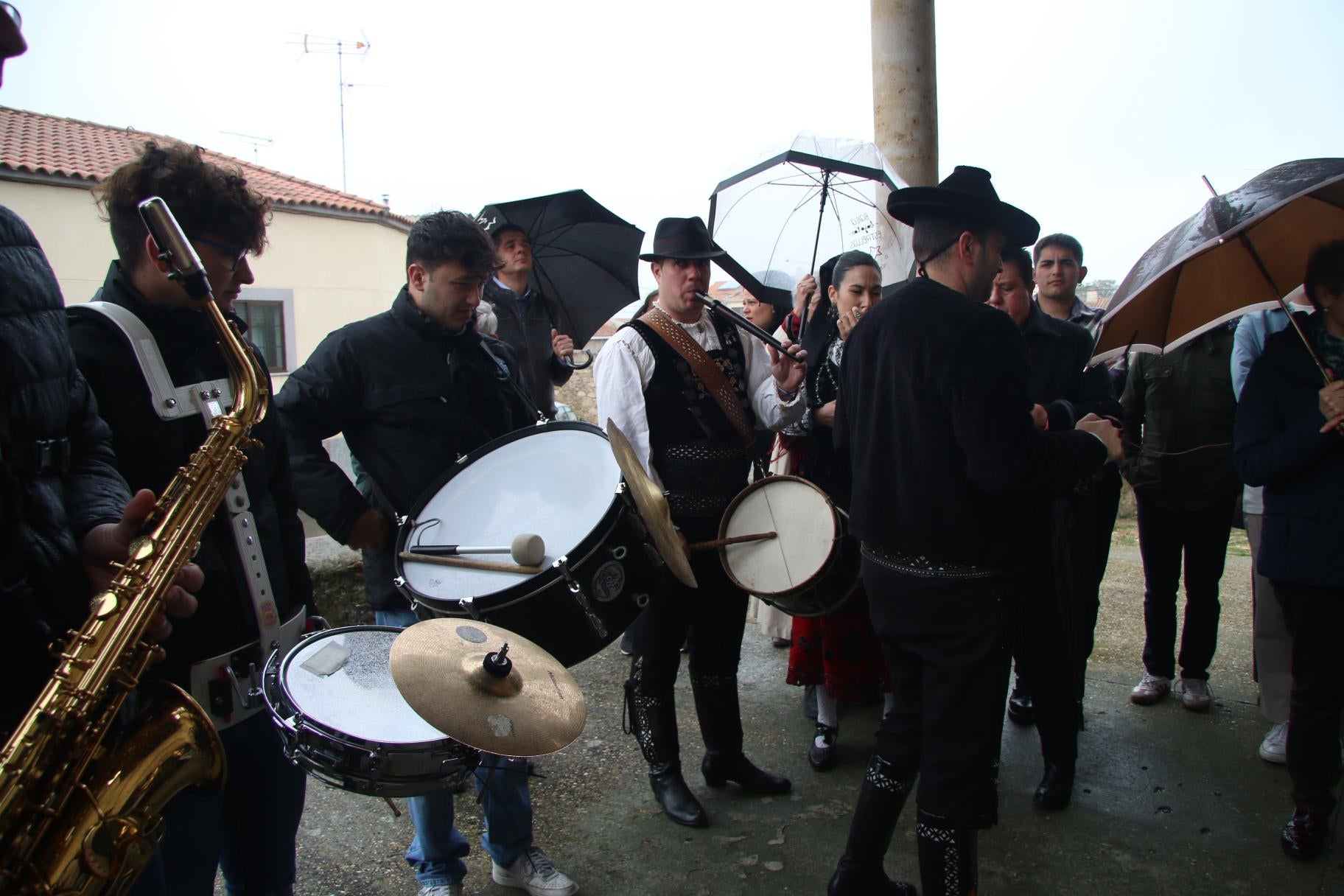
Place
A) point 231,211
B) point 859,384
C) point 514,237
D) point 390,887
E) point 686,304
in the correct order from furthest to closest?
point 514,237
point 686,304
point 390,887
point 859,384
point 231,211

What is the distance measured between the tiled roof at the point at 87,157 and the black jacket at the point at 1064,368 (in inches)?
552

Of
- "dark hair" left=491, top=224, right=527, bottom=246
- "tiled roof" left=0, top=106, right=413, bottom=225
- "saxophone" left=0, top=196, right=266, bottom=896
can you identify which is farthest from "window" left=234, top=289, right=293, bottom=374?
"saxophone" left=0, top=196, right=266, bottom=896

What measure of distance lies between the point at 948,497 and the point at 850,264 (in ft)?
5.57

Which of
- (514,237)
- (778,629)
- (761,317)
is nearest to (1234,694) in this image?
(778,629)

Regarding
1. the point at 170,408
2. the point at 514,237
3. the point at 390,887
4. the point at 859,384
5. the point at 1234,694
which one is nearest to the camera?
the point at 170,408

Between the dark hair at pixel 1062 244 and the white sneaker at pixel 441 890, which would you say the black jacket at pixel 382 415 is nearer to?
the white sneaker at pixel 441 890

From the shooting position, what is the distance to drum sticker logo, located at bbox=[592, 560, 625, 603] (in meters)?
2.16

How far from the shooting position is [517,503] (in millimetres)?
2359

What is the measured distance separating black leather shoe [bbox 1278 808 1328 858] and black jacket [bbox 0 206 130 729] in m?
3.23

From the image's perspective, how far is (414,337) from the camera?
254cm

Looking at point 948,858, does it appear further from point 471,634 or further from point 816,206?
point 816,206

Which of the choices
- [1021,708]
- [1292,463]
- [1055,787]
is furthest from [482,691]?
[1021,708]

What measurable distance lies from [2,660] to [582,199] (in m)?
3.80

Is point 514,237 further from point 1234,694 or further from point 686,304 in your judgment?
point 1234,694
